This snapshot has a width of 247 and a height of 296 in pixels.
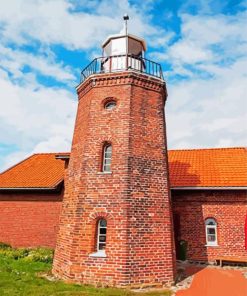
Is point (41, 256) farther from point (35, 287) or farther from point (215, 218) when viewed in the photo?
point (215, 218)

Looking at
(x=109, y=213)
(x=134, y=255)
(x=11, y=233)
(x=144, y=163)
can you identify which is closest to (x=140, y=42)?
(x=144, y=163)

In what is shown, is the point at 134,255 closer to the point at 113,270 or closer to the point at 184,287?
the point at 113,270

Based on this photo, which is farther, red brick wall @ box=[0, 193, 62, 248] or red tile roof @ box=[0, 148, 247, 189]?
red brick wall @ box=[0, 193, 62, 248]

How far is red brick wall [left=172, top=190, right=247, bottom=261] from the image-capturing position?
12.5m

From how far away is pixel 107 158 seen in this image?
9.95 metres

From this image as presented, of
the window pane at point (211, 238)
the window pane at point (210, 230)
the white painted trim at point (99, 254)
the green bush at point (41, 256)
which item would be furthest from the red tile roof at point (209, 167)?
the green bush at point (41, 256)

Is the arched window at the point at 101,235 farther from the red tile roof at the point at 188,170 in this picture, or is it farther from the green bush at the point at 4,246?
the green bush at the point at 4,246

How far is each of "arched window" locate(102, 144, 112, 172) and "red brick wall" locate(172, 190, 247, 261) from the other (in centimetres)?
524

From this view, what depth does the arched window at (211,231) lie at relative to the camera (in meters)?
12.8

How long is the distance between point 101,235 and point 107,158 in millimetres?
2620

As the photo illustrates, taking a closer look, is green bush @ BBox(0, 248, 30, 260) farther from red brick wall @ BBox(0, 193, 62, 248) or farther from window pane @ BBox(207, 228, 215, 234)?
window pane @ BBox(207, 228, 215, 234)

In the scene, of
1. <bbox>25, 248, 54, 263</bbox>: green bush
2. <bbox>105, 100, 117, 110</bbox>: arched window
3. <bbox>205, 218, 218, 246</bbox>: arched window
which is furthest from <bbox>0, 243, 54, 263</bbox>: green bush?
<bbox>205, 218, 218, 246</bbox>: arched window

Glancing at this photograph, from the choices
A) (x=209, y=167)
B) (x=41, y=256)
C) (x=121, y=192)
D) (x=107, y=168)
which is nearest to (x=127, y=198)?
(x=121, y=192)

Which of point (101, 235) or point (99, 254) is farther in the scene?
point (101, 235)
